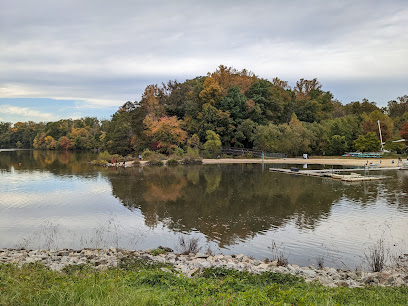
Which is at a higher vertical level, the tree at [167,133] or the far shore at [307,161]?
the tree at [167,133]

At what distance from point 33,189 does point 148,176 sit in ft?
34.2

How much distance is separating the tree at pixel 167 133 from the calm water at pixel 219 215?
804 inches

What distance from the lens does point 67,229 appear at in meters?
14.8

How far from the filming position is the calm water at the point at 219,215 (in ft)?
41.9

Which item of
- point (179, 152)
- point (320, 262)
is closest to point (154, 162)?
point (179, 152)

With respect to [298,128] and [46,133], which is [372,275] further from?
[46,133]

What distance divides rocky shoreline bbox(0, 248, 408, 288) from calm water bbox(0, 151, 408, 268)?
1.38 meters

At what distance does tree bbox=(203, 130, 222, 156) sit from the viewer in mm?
49219

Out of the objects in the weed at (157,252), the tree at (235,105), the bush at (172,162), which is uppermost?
the tree at (235,105)

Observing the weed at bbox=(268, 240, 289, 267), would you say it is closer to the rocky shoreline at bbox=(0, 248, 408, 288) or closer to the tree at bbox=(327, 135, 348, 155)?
the rocky shoreline at bbox=(0, 248, 408, 288)

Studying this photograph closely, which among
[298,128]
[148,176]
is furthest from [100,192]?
[298,128]

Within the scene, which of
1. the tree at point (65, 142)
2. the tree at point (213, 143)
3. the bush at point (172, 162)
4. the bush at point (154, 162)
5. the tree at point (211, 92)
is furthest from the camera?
the tree at point (65, 142)

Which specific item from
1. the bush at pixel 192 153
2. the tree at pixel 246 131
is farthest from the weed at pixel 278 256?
the tree at pixel 246 131

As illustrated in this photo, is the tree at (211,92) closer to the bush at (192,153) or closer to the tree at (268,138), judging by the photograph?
the tree at (268,138)
